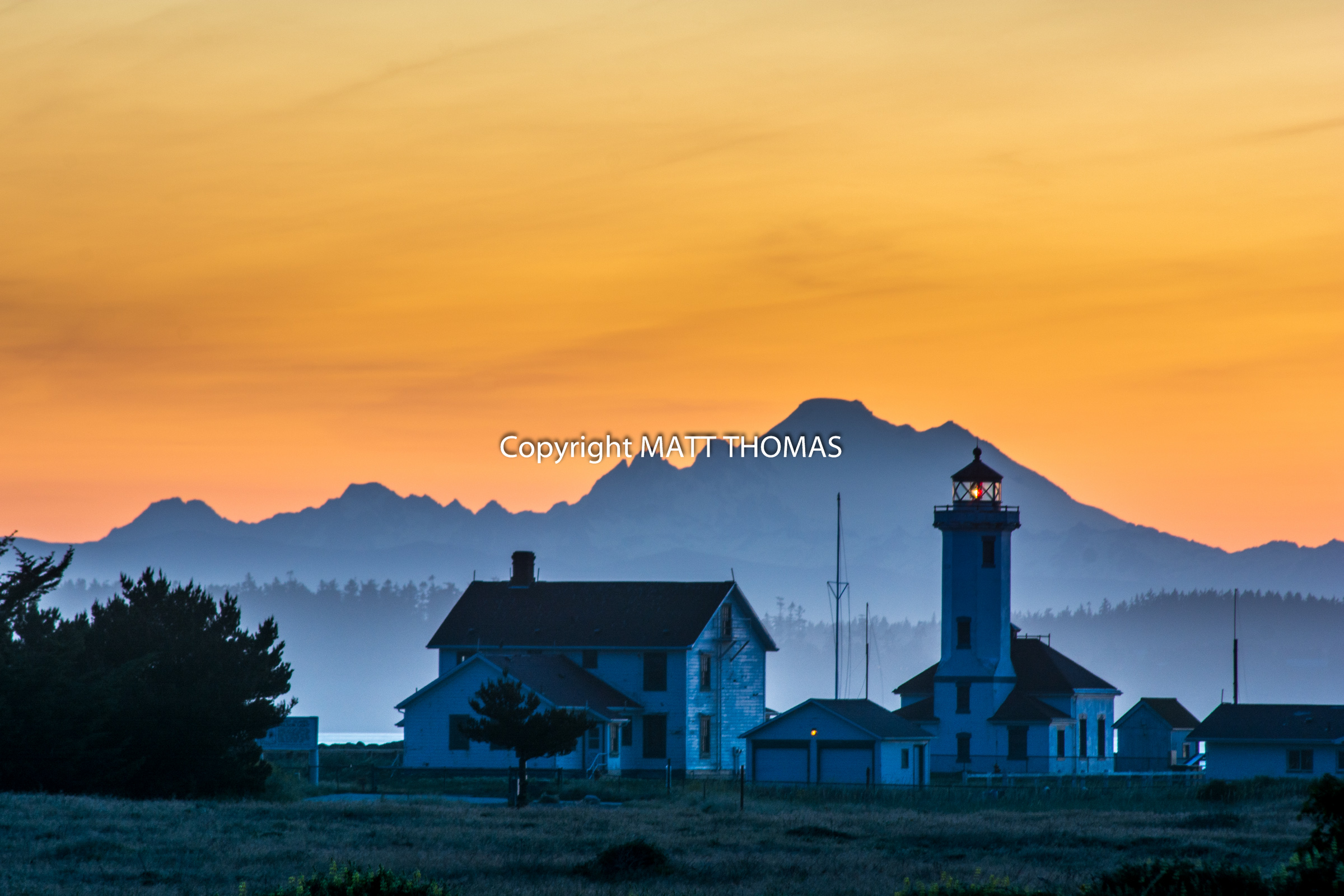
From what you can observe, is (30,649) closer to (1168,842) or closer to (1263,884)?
(1168,842)

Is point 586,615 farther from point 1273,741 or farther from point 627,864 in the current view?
point 627,864

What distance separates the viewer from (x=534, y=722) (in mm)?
48875

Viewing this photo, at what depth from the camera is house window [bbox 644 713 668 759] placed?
6575 cm

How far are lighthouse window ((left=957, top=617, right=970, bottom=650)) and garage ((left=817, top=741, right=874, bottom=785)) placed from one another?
12729 mm

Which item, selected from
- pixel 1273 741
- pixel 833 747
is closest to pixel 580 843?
pixel 833 747

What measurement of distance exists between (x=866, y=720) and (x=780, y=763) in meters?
3.78

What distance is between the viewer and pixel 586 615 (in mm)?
69500

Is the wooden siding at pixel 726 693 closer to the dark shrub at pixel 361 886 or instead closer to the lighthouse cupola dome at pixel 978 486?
the lighthouse cupola dome at pixel 978 486

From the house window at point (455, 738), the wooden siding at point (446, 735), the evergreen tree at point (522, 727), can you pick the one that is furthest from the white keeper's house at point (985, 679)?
the evergreen tree at point (522, 727)

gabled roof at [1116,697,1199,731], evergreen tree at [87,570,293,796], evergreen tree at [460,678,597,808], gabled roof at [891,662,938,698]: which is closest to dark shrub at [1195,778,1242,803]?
evergreen tree at [460,678,597,808]

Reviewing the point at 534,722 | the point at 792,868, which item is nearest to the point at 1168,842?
the point at 792,868

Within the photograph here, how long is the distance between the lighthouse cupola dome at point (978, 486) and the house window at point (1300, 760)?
16.3 m

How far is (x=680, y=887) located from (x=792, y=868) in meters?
3.47

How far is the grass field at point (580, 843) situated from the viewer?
27156mm
